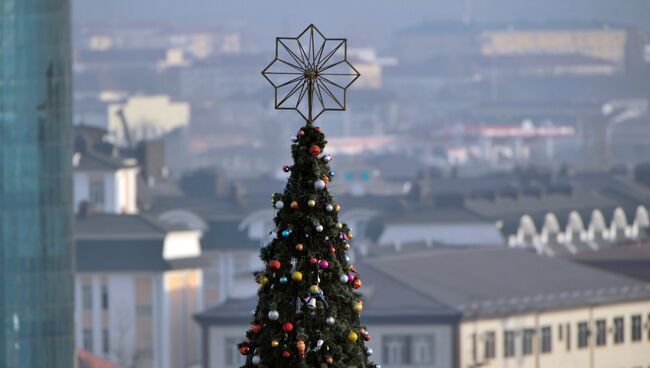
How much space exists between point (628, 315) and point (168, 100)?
115 m

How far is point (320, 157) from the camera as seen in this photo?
1441 cm

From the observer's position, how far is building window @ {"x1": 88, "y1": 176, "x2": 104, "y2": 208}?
7672 centimetres

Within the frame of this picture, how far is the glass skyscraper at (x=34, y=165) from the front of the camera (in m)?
39.2

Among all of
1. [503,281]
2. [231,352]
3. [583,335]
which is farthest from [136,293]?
[583,335]

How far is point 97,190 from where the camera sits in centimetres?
7775

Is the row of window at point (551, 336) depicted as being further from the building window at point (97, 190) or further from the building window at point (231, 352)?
the building window at point (97, 190)

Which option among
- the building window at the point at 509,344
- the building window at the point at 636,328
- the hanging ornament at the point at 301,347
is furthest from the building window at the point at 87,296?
the hanging ornament at the point at 301,347

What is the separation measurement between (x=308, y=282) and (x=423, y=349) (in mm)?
36746

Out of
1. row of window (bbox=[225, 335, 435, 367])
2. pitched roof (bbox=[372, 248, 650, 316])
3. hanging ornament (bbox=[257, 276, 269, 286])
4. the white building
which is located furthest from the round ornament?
the white building

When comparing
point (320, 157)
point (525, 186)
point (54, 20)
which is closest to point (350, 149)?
point (525, 186)

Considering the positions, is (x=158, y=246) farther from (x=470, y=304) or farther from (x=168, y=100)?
(x=168, y=100)

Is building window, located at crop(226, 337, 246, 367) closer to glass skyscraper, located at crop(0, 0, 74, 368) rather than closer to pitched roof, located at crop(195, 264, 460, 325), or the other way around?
pitched roof, located at crop(195, 264, 460, 325)

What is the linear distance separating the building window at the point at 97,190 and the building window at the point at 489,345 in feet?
84.9

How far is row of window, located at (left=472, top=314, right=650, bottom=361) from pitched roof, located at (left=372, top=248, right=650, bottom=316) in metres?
0.63
